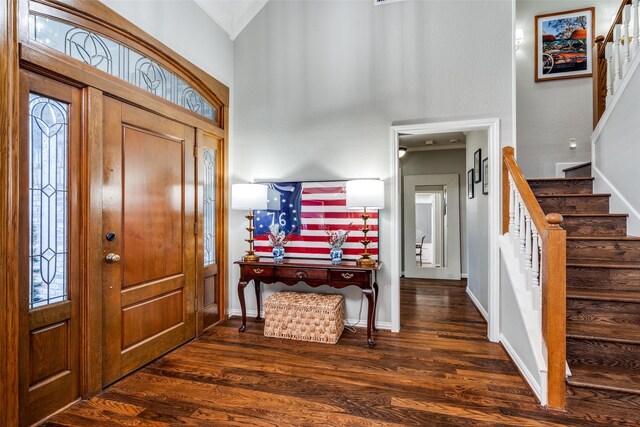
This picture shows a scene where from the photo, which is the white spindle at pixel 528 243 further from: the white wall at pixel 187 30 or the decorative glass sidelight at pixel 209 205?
the white wall at pixel 187 30

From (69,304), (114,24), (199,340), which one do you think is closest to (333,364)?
(199,340)

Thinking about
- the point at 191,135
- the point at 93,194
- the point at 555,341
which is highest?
the point at 191,135

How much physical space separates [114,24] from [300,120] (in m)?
1.82

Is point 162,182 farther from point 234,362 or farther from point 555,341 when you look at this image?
point 555,341

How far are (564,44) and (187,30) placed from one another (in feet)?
15.6

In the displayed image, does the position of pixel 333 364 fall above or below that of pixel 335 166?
below

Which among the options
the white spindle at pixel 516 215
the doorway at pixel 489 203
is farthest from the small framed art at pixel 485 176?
the white spindle at pixel 516 215

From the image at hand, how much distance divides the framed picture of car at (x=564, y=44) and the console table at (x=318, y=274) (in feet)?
12.3

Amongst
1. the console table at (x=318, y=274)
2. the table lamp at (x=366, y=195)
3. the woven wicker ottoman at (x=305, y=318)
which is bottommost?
the woven wicker ottoman at (x=305, y=318)

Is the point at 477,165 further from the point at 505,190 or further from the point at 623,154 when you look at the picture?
the point at 623,154

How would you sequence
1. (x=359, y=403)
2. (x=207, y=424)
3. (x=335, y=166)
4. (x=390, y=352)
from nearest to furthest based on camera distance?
1. (x=207, y=424)
2. (x=359, y=403)
3. (x=390, y=352)
4. (x=335, y=166)

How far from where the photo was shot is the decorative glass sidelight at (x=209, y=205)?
3471 millimetres

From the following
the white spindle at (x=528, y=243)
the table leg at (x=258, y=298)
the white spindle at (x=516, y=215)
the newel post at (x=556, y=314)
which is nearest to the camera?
the newel post at (x=556, y=314)

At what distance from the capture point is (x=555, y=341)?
6.54 feet
